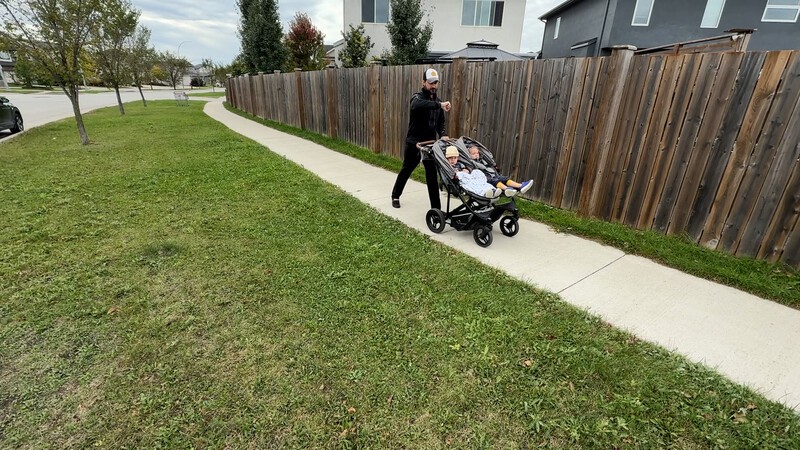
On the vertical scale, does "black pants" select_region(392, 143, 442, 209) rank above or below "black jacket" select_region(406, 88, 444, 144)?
below

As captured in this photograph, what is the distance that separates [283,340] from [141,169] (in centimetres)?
649

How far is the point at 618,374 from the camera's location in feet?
7.83

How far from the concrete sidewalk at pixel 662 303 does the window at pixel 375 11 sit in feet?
70.2

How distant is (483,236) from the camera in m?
4.23

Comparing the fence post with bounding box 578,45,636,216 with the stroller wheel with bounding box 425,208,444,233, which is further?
the stroller wheel with bounding box 425,208,444,233

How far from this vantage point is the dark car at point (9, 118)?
36.4 ft

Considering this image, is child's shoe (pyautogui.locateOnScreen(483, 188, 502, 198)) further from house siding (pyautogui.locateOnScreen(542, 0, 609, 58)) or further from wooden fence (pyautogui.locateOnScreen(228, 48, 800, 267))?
house siding (pyautogui.locateOnScreen(542, 0, 609, 58))

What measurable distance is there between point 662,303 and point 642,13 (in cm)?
1735

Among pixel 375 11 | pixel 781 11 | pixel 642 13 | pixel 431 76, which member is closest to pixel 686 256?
pixel 431 76

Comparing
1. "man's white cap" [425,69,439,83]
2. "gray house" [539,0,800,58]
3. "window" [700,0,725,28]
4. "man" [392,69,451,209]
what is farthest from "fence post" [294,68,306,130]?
"window" [700,0,725,28]

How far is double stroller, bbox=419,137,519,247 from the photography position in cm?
418

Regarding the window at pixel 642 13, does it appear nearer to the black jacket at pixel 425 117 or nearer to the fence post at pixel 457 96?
the fence post at pixel 457 96

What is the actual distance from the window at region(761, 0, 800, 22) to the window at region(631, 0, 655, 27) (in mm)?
4080

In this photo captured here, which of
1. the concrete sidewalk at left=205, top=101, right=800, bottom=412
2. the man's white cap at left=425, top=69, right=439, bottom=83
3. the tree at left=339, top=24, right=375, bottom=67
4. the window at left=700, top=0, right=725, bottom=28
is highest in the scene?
the window at left=700, top=0, right=725, bottom=28
